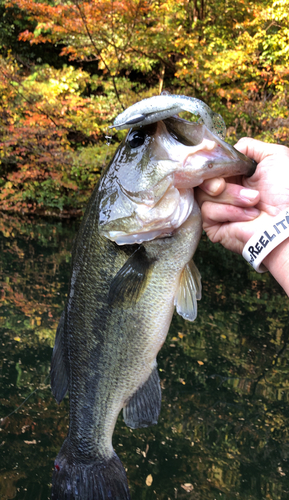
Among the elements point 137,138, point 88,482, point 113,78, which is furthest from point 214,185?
point 113,78

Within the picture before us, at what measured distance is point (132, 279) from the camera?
1585 millimetres

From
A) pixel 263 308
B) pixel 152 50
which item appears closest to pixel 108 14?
pixel 152 50

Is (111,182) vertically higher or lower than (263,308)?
higher

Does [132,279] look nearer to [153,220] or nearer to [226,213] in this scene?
[153,220]

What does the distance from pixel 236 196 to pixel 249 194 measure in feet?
0.17

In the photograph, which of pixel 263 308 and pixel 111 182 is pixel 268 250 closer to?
pixel 111 182

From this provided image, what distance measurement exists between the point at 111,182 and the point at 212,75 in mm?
8119

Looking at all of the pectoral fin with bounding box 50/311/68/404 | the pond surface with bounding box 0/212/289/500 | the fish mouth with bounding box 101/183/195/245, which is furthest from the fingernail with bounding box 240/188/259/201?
the pond surface with bounding box 0/212/289/500

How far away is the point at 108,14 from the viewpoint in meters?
7.90

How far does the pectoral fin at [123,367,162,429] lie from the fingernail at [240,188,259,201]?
0.89 metres

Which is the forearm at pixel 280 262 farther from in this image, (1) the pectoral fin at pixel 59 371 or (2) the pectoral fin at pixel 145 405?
(1) the pectoral fin at pixel 59 371

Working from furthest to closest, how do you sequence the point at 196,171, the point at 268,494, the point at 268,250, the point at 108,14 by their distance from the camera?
1. the point at 108,14
2. the point at 268,494
3. the point at 268,250
4. the point at 196,171

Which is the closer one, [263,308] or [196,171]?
[196,171]

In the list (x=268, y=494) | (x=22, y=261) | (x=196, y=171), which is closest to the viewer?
(x=196, y=171)
